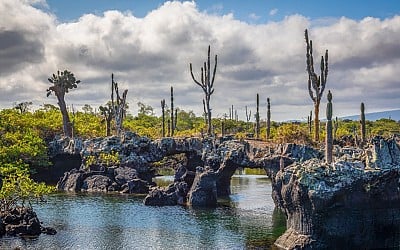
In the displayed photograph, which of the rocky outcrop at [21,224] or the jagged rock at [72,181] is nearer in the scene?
the rocky outcrop at [21,224]

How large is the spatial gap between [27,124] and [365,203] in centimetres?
5107

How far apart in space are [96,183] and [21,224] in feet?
88.5

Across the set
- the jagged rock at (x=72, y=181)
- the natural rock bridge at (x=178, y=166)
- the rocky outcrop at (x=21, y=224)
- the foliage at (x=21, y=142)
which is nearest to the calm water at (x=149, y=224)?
the rocky outcrop at (x=21, y=224)

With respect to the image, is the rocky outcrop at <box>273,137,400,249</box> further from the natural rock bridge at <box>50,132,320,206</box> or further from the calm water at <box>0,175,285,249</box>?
the natural rock bridge at <box>50,132,320,206</box>

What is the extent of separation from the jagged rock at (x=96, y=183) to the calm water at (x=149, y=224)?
5.12 meters

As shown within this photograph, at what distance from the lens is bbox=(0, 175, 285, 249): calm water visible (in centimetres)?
3300

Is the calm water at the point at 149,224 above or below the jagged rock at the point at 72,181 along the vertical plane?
below

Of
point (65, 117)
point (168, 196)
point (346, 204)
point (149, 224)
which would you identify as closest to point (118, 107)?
point (65, 117)

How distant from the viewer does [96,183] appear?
202ft

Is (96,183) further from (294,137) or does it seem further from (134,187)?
(294,137)

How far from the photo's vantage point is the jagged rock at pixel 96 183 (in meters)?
60.8

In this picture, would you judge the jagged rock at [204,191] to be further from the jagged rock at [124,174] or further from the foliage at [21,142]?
the foliage at [21,142]

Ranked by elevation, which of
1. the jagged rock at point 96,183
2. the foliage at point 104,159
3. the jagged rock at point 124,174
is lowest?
the jagged rock at point 96,183

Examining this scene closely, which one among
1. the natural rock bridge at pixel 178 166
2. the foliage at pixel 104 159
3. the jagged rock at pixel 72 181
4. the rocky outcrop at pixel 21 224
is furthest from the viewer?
the foliage at pixel 104 159
